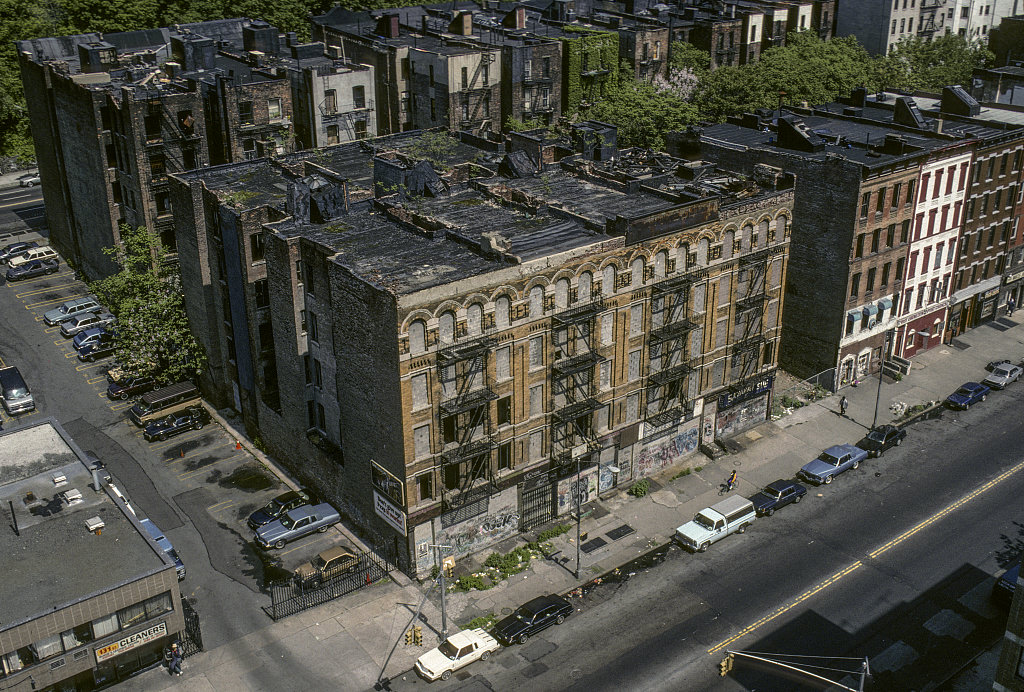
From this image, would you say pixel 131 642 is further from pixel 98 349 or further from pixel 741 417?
pixel 741 417

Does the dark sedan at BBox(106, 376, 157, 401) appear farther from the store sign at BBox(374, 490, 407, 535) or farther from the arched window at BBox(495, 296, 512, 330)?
the arched window at BBox(495, 296, 512, 330)

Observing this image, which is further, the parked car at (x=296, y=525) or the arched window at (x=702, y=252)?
the arched window at (x=702, y=252)

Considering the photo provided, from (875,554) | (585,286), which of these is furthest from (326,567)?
(875,554)

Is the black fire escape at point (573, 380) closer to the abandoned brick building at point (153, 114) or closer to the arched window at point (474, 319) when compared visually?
the arched window at point (474, 319)

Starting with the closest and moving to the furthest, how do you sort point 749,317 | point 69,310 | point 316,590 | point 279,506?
1. point 316,590
2. point 279,506
3. point 749,317
4. point 69,310

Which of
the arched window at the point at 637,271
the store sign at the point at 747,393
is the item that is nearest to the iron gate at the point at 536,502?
the arched window at the point at 637,271

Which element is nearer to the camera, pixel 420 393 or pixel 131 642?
pixel 131 642
